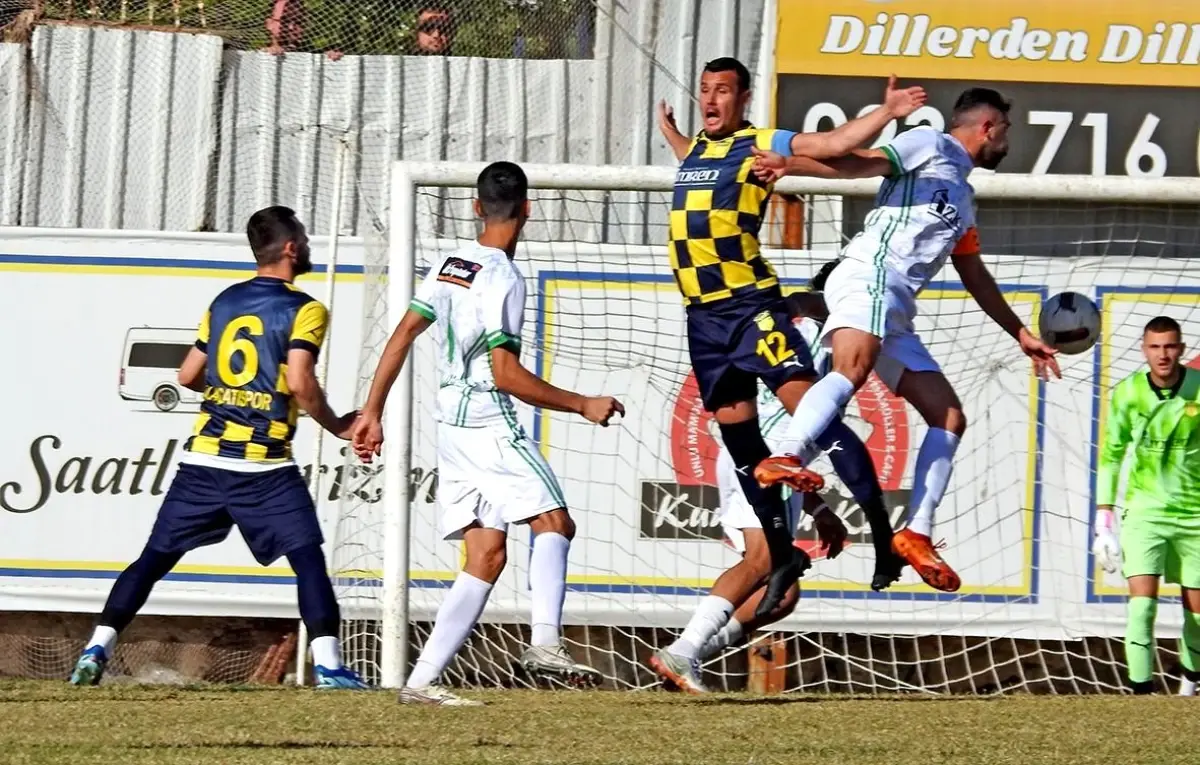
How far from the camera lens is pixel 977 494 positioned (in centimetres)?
962

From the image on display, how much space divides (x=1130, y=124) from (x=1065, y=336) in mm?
2599

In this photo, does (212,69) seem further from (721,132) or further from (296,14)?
(721,132)

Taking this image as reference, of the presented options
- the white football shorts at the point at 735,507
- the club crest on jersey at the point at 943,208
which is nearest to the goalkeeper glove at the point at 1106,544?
the white football shorts at the point at 735,507

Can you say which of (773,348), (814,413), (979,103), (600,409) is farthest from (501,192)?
(979,103)

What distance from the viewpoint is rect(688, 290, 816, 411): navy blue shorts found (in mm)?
6785

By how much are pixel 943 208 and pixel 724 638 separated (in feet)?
6.39

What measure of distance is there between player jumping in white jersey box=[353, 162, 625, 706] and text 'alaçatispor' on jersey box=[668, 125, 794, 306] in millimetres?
619

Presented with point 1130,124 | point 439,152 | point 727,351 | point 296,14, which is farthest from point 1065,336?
point 296,14

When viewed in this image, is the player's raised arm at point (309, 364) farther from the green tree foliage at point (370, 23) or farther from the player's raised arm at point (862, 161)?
the green tree foliage at point (370, 23)

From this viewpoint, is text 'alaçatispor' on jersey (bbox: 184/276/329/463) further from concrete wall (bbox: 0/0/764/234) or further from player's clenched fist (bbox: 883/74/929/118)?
concrete wall (bbox: 0/0/764/234)

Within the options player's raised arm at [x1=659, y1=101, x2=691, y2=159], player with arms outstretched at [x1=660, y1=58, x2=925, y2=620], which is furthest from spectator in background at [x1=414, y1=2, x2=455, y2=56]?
player with arms outstretched at [x1=660, y1=58, x2=925, y2=620]

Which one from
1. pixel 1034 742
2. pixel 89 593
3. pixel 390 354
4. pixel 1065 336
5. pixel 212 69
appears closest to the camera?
pixel 1034 742

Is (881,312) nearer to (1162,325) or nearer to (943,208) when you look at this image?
(943,208)

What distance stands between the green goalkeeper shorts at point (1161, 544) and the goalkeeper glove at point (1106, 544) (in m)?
0.08
